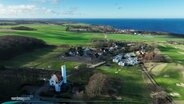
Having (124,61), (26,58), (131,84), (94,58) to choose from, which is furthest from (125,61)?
(26,58)

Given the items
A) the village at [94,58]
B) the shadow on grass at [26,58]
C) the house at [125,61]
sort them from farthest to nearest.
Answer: the house at [125,61] → the shadow on grass at [26,58] → the village at [94,58]

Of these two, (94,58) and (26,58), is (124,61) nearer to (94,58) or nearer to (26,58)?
(94,58)

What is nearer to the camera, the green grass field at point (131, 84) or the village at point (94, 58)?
the green grass field at point (131, 84)

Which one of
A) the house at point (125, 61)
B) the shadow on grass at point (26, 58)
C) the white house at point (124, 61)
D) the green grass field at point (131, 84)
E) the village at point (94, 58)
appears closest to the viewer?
the green grass field at point (131, 84)

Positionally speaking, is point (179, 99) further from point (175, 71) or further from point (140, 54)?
point (140, 54)

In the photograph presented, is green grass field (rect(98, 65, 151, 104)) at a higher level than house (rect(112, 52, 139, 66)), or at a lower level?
higher

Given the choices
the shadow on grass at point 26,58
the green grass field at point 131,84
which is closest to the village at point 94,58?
the green grass field at point 131,84

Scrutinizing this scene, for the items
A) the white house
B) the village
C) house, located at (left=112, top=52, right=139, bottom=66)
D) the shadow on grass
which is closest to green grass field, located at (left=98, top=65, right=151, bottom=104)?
house, located at (left=112, top=52, right=139, bottom=66)

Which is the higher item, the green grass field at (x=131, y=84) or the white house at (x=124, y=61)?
the green grass field at (x=131, y=84)

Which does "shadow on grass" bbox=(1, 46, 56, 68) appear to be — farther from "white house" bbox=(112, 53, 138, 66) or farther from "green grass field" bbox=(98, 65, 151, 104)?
"white house" bbox=(112, 53, 138, 66)

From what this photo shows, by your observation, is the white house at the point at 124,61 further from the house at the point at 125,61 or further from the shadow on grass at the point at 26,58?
the shadow on grass at the point at 26,58

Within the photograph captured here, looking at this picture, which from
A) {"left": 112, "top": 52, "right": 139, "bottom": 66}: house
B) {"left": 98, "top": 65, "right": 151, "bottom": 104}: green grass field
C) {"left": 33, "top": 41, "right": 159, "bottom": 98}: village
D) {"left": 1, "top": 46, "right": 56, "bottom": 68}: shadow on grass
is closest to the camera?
{"left": 98, "top": 65, "right": 151, "bottom": 104}: green grass field
